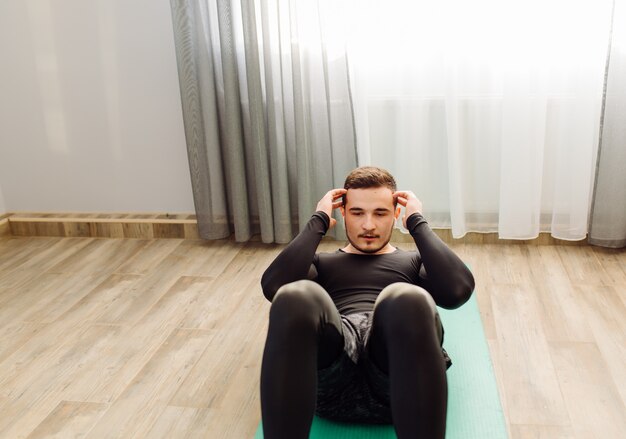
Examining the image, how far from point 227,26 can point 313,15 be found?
0.37 metres

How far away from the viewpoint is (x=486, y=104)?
2.87 metres

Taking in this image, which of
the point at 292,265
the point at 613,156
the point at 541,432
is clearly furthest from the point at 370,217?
the point at 613,156

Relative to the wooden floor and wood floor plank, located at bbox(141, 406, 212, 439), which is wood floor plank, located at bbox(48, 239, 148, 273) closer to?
the wooden floor

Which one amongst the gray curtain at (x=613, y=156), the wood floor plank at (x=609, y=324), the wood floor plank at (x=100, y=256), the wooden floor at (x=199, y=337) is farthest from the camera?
the wood floor plank at (x=100, y=256)

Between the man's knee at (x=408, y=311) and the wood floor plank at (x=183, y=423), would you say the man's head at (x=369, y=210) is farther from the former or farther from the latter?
the wood floor plank at (x=183, y=423)

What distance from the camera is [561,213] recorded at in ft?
9.54

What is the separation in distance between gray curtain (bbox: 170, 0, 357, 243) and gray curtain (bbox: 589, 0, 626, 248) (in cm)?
104

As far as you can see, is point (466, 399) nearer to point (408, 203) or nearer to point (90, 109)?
point (408, 203)

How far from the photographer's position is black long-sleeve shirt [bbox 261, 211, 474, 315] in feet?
5.43

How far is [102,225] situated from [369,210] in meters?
1.98

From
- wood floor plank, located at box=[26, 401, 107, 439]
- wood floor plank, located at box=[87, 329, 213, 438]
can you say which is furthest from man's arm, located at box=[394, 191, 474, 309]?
wood floor plank, located at box=[26, 401, 107, 439]

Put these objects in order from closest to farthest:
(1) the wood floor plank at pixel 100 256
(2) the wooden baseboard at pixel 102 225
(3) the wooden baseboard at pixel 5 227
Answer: (1) the wood floor plank at pixel 100 256 → (2) the wooden baseboard at pixel 102 225 → (3) the wooden baseboard at pixel 5 227

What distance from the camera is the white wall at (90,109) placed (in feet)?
10.2

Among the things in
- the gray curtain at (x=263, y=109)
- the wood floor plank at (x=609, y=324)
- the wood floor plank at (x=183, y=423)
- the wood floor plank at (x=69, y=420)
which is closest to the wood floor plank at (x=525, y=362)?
the wood floor plank at (x=609, y=324)
